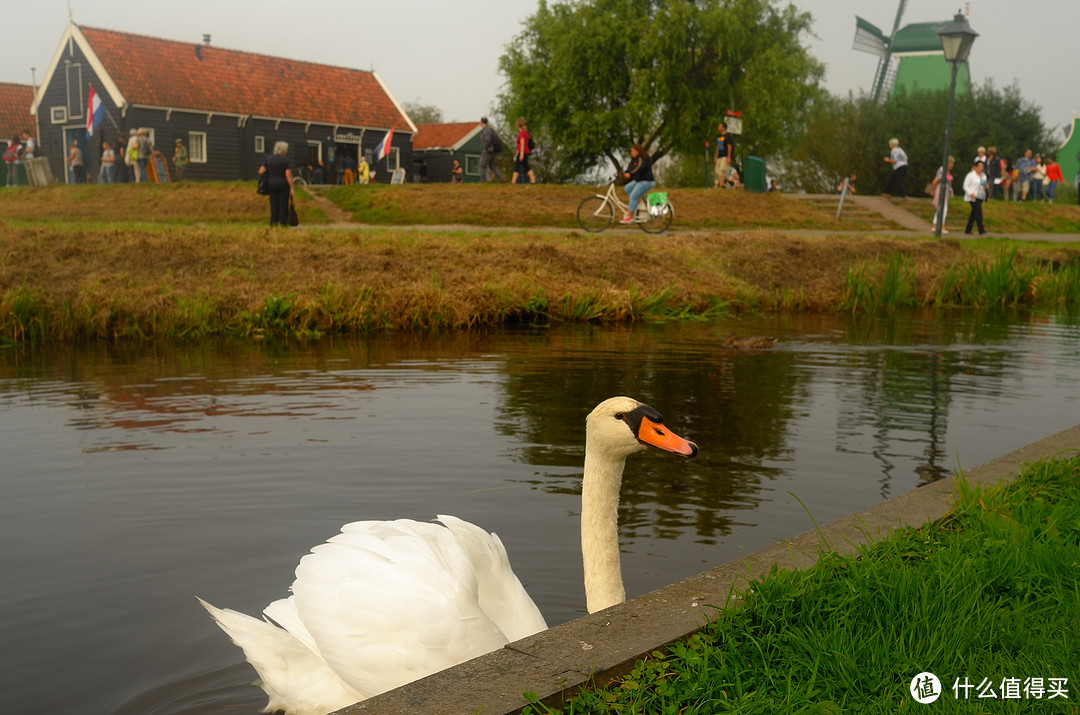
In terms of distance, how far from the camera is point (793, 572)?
12.0ft

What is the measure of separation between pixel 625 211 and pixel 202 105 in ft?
94.7

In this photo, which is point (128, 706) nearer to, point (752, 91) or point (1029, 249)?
point (1029, 249)

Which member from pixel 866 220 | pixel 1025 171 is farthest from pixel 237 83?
pixel 1025 171

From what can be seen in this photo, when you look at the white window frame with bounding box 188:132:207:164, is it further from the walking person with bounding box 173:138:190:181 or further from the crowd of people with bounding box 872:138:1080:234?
the crowd of people with bounding box 872:138:1080:234

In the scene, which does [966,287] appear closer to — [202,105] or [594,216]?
[594,216]

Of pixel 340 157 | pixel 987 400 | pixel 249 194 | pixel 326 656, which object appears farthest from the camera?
pixel 340 157

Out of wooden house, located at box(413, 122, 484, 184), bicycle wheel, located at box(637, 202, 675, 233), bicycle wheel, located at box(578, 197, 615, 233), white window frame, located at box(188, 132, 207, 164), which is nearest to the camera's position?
bicycle wheel, located at box(637, 202, 675, 233)

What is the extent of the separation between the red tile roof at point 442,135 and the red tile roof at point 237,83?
8.46 m

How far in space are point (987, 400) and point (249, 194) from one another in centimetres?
2205

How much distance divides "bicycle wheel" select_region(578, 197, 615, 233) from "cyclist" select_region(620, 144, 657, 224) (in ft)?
2.42

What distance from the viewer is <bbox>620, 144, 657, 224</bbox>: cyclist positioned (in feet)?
70.6

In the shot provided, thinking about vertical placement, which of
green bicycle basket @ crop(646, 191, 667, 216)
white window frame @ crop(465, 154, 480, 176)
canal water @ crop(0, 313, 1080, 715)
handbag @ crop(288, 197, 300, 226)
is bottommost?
canal water @ crop(0, 313, 1080, 715)

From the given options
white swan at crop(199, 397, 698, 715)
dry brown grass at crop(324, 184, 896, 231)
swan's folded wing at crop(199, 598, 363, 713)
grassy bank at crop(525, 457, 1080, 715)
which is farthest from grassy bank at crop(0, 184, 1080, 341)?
grassy bank at crop(525, 457, 1080, 715)

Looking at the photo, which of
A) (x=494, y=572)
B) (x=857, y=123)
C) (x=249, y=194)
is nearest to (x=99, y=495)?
(x=494, y=572)
